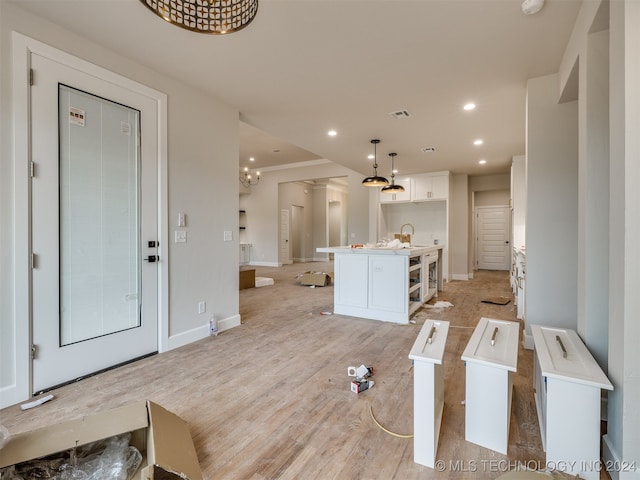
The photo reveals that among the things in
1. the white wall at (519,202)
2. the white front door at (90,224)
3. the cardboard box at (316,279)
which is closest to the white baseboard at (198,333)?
the white front door at (90,224)

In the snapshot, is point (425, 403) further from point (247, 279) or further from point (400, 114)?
point (247, 279)

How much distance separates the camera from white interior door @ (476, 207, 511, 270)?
9188 millimetres

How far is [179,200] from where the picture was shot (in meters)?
3.07

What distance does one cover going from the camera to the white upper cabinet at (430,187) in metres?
7.21

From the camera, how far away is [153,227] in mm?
2844

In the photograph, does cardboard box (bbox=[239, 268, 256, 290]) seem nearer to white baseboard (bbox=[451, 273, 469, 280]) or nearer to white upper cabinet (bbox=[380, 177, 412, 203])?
white upper cabinet (bbox=[380, 177, 412, 203])

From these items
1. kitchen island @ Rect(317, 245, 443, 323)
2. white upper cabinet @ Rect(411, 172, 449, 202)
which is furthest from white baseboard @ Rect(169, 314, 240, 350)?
white upper cabinet @ Rect(411, 172, 449, 202)

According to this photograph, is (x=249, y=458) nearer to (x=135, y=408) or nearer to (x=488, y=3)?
(x=135, y=408)

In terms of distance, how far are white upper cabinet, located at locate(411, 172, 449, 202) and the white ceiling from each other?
283cm

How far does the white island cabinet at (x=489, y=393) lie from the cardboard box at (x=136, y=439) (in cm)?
138

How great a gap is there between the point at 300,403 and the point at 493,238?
9.25 metres

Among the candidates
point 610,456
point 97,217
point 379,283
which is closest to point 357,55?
point 97,217

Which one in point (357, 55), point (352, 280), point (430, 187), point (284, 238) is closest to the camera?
point (357, 55)

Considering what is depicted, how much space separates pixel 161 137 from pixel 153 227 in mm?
863
